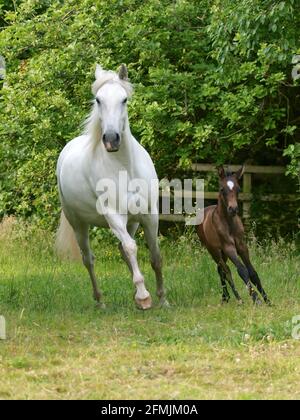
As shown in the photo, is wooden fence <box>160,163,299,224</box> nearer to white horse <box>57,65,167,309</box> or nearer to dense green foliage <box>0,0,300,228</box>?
dense green foliage <box>0,0,300,228</box>

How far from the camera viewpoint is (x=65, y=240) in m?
10.7

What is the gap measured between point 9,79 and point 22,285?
4.86 metres

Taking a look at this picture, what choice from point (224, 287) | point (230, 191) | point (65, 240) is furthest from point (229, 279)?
point (65, 240)

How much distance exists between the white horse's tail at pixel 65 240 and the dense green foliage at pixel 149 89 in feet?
7.49

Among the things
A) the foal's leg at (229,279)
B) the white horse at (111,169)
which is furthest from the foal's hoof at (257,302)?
the white horse at (111,169)

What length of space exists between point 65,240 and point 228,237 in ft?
8.41

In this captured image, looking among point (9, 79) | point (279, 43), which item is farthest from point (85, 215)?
point (9, 79)

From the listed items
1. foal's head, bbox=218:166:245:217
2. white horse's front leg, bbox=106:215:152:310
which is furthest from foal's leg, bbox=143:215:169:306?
foal's head, bbox=218:166:245:217

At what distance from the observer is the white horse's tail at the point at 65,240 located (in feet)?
→ 34.8

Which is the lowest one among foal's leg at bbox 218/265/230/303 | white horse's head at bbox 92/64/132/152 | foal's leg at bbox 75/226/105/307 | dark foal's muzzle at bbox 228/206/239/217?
→ foal's leg at bbox 218/265/230/303

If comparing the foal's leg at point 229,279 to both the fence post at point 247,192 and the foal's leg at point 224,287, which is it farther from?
the fence post at point 247,192

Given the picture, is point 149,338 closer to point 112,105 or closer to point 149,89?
point 112,105

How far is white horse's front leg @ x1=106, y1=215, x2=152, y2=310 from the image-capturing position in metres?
7.97
